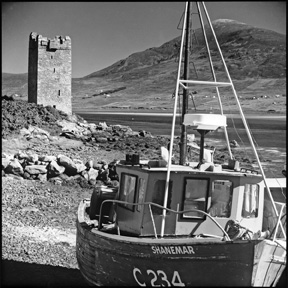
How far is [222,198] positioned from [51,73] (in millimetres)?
38592

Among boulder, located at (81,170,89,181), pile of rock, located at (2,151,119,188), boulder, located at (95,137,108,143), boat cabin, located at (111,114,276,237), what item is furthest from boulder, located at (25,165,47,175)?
boat cabin, located at (111,114,276,237)

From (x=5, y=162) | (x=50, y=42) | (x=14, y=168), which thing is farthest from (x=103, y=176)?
(x=50, y=42)

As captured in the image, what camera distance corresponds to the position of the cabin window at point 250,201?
9.49m

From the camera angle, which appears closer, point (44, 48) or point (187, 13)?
point (187, 13)

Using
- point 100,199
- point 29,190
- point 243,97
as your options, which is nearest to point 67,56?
point 29,190

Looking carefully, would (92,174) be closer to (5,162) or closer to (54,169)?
(54,169)

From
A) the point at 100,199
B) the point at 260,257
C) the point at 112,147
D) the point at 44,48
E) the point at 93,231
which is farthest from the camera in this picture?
the point at 44,48

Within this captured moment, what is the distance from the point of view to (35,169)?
22.6m

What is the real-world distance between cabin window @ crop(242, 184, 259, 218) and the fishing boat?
0.6 inches

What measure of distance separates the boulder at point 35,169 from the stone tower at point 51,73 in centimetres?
2285

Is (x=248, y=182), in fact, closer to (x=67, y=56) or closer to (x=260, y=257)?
(x=260, y=257)

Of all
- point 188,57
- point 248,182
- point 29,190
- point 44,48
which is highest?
point 44,48

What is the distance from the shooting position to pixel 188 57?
34.4 feet

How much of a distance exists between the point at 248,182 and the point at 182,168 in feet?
3.58
